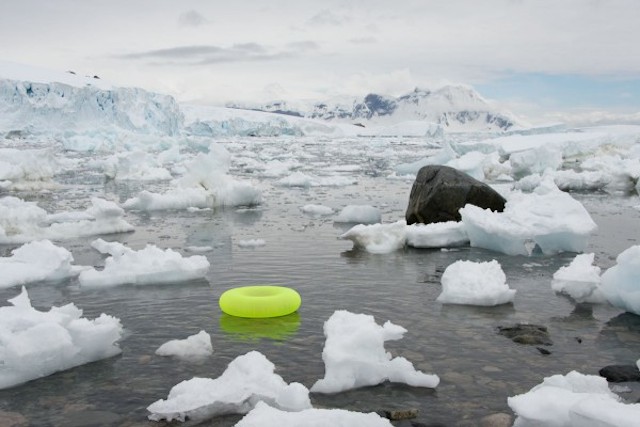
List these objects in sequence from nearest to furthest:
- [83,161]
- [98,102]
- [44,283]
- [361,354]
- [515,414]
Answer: [515,414] → [361,354] → [44,283] → [83,161] → [98,102]

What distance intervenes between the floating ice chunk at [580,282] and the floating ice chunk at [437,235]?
2691 mm

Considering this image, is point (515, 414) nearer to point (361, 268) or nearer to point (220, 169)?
point (361, 268)

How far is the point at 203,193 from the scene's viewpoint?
14641mm

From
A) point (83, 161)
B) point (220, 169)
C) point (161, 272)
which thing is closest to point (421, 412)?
point (161, 272)

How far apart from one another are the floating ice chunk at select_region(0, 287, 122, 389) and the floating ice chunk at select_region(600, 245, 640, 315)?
486 centimetres

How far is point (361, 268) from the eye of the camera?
8211 mm

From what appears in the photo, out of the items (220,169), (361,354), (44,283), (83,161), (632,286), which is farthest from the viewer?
(83,161)

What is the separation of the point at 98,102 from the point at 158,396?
2124 inches

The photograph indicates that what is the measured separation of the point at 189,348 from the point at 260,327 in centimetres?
87

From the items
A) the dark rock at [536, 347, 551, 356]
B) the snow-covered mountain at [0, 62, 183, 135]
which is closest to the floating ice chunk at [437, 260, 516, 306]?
the dark rock at [536, 347, 551, 356]

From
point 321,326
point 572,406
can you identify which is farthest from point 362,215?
point 572,406

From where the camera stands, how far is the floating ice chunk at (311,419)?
3.28 meters

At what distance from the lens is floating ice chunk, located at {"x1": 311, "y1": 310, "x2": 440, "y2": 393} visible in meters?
4.44

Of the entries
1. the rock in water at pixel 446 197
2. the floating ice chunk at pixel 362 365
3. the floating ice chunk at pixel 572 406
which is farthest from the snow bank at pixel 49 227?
the floating ice chunk at pixel 572 406
